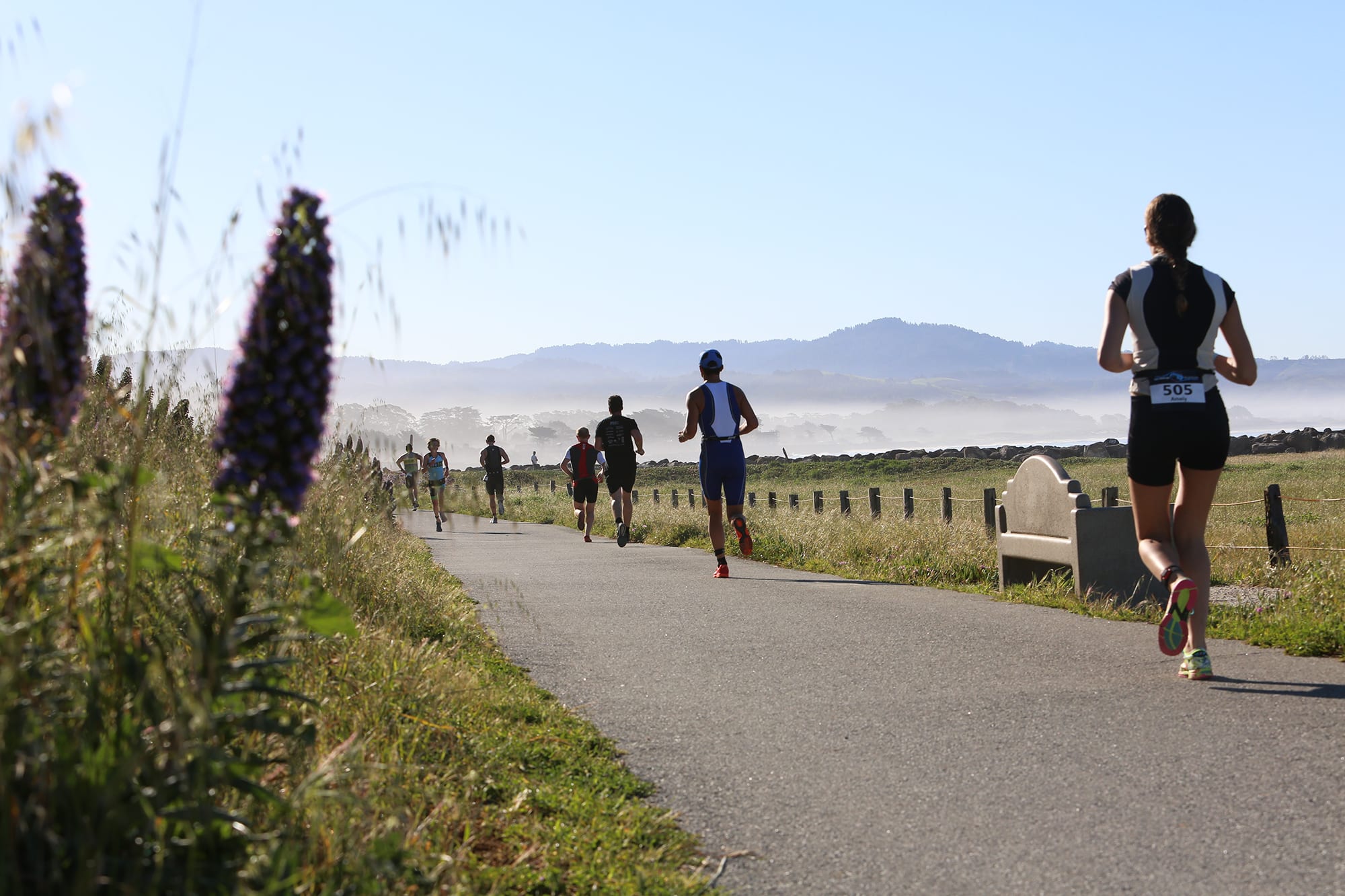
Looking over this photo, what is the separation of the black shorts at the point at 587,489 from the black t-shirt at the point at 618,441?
9.48 ft

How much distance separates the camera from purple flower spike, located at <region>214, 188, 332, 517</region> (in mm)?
2645

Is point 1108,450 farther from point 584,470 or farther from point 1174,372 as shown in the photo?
point 1174,372

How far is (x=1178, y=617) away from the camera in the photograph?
598cm

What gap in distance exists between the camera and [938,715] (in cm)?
564

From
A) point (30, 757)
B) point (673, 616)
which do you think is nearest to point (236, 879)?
point (30, 757)

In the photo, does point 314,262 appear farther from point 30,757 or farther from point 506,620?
point 506,620

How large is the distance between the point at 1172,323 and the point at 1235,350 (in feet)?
1.39

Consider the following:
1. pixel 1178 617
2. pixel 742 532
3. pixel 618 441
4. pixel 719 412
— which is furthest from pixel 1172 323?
pixel 618 441

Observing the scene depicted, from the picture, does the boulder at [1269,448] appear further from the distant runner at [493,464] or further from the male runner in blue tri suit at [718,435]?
the male runner in blue tri suit at [718,435]

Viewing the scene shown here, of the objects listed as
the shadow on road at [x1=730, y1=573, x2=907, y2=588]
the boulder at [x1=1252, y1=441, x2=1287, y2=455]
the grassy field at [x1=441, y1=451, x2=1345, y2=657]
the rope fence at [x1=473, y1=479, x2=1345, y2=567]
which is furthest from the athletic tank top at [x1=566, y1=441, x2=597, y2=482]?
the boulder at [x1=1252, y1=441, x2=1287, y2=455]

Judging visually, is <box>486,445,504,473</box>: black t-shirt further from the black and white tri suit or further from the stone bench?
the black and white tri suit

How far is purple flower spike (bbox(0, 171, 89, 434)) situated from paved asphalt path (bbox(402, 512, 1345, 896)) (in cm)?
233

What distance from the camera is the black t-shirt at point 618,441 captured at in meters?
17.8

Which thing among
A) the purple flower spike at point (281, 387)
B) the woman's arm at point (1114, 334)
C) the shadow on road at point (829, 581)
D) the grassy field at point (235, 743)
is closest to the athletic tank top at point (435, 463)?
the shadow on road at point (829, 581)
